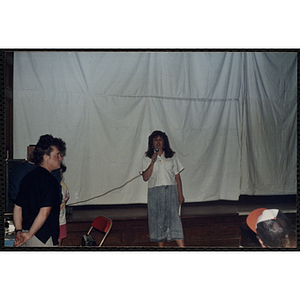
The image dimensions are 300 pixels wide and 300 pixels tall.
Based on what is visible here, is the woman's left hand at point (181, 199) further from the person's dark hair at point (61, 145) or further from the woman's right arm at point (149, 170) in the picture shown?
the person's dark hair at point (61, 145)

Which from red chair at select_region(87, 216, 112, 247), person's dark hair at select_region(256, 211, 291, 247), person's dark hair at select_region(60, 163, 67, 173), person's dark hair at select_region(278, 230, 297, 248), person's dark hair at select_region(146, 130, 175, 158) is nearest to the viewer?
person's dark hair at select_region(256, 211, 291, 247)

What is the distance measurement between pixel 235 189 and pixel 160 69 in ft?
5.22

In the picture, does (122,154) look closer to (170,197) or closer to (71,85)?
(170,197)

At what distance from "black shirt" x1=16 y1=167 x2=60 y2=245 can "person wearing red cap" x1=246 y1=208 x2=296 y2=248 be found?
6.55 ft

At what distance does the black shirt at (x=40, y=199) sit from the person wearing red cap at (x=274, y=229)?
6.55 feet

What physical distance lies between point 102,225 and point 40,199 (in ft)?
2.17

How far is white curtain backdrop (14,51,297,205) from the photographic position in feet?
12.0

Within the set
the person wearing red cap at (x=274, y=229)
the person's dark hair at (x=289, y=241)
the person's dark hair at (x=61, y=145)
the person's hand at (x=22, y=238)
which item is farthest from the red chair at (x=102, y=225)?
the person's dark hair at (x=289, y=241)

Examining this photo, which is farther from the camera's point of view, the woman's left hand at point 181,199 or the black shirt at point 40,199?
the woman's left hand at point 181,199

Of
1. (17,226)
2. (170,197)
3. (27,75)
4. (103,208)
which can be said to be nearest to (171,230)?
(170,197)

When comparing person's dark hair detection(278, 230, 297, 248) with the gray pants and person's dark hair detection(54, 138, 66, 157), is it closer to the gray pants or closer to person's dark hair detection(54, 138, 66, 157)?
the gray pants

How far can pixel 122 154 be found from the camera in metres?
3.74

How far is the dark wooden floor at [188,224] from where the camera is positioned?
3.62m

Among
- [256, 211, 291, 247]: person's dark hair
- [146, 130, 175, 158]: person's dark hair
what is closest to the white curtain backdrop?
[146, 130, 175, 158]: person's dark hair
